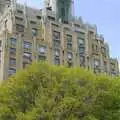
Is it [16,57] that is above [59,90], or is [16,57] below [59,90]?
above

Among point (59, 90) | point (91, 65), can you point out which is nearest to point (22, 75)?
point (59, 90)

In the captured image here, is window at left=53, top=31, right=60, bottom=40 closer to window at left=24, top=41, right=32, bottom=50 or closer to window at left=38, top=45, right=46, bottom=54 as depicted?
window at left=38, top=45, right=46, bottom=54

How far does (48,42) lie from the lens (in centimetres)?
10369

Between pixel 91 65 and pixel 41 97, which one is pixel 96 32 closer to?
pixel 91 65

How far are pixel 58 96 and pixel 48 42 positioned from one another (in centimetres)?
5685

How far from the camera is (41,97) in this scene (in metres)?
47.5

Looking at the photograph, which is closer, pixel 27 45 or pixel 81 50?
pixel 27 45

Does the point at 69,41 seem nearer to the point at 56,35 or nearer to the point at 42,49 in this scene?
the point at 56,35

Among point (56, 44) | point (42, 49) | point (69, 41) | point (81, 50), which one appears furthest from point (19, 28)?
point (81, 50)

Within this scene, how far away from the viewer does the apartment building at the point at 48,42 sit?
96.3 meters

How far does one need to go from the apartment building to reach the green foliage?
4259 cm

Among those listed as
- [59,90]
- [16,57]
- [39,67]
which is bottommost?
[59,90]

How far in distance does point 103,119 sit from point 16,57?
170 feet

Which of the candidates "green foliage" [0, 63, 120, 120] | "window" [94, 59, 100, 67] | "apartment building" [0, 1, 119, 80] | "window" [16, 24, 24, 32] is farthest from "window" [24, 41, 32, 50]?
"green foliage" [0, 63, 120, 120]
